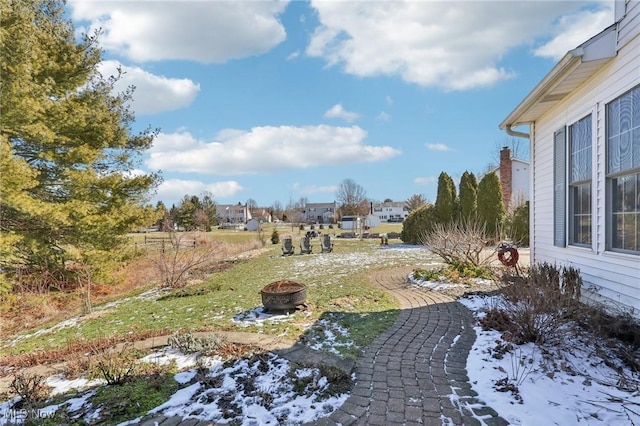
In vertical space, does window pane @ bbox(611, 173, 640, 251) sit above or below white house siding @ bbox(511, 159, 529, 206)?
below

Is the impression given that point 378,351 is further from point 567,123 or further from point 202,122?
point 202,122

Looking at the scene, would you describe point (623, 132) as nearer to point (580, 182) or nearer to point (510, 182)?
point (580, 182)

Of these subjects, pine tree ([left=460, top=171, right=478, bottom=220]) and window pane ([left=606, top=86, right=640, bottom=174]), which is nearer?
window pane ([left=606, top=86, right=640, bottom=174])

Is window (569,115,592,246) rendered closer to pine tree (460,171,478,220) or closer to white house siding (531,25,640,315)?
white house siding (531,25,640,315)

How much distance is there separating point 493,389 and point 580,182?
386cm

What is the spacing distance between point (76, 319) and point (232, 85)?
22.9 ft

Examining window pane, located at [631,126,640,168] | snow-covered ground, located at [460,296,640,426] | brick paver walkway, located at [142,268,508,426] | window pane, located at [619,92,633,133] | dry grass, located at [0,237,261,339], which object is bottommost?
dry grass, located at [0,237,261,339]

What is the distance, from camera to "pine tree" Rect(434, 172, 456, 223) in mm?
18703

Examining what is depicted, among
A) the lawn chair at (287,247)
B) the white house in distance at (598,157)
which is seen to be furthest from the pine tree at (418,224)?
the white house in distance at (598,157)

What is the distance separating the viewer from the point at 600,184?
449cm

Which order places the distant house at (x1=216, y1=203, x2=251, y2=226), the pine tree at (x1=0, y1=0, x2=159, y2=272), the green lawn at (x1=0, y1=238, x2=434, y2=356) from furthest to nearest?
the distant house at (x1=216, y1=203, x2=251, y2=226) < the pine tree at (x1=0, y1=0, x2=159, y2=272) < the green lawn at (x1=0, y1=238, x2=434, y2=356)

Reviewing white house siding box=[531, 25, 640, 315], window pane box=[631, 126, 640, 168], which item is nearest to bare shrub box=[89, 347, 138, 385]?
white house siding box=[531, 25, 640, 315]

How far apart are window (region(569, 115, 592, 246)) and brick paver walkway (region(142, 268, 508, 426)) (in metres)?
2.15

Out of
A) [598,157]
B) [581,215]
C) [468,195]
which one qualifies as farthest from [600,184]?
[468,195]
